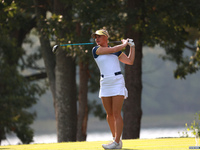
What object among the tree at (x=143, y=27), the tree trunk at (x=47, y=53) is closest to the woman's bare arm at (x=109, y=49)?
the tree at (x=143, y=27)

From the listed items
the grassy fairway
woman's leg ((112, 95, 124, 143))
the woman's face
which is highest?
the woman's face

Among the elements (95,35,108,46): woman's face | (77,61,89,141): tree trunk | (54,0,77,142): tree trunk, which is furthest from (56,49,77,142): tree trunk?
(95,35,108,46): woman's face

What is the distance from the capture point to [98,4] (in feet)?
55.2

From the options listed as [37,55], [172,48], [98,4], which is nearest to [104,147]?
[98,4]

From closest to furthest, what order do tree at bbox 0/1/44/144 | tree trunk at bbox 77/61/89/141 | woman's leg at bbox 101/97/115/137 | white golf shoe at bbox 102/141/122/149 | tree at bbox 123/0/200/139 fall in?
1. white golf shoe at bbox 102/141/122/149
2. woman's leg at bbox 101/97/115/137
3. tree at bbox 123/0/200/139
4. tree trunk at bbox 77/61/89/141
5. tree at bbox 0/1/44/144

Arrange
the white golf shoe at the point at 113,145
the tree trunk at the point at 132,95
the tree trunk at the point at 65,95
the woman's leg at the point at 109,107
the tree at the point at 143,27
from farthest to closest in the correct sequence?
the tree trunk at the point at 65,95 < the tree trunk at the point at 132,95 < the tree at the point at 143,27 < the woman's leg at the point at 109,107 < the white golf shoe at the point at 113,145

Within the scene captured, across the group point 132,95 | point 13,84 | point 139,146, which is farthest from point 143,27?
point 13,84

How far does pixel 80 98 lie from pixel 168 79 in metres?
173

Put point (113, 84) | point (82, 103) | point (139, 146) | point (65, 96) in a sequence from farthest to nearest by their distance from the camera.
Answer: point (82, 103) → point (65, 96) → point (139, 146) → point (113, 84)

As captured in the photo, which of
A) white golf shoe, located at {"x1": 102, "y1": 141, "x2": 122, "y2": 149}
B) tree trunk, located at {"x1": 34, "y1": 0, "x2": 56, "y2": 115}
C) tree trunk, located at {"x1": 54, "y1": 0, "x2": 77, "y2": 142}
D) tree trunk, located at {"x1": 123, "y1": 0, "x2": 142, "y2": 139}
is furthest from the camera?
tree trunk, located at {"x1": 34, "y1": 0, "x2": 56, "y2": 115}

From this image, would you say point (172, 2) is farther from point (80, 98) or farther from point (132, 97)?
point (80, 98)

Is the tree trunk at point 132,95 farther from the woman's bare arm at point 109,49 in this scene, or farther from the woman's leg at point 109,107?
the woman's bare arm at point 109,49

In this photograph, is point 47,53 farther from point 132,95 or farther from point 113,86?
point 113,86

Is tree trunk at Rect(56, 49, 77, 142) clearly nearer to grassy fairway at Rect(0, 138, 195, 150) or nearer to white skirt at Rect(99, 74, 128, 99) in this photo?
grassy fairway at Rect(0, 138, 195, 150)
